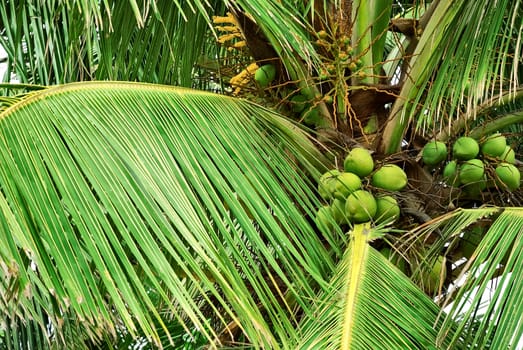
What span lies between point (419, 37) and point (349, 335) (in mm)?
986

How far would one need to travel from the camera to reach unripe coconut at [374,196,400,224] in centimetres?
217

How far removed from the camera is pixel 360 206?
2123mm

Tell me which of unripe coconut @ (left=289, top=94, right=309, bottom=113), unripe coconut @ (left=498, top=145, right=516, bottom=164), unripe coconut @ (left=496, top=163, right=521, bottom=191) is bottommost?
unripe coconut @ (left=496, top=163, right=521, bottom=191)

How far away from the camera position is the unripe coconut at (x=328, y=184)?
7.16 ft

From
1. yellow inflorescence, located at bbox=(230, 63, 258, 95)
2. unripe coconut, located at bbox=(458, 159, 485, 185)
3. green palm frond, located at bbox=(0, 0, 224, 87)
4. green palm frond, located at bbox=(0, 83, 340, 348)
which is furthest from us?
green palm frond, located at bbox=(0, 0, 224, 87)

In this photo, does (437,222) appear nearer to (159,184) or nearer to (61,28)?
(159,184)

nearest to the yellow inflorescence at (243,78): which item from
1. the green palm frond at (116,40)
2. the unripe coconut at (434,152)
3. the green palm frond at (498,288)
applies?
the green palm frond at (116,40)

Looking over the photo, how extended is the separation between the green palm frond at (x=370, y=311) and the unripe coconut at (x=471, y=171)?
35 centimetres

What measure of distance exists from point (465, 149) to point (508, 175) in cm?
13

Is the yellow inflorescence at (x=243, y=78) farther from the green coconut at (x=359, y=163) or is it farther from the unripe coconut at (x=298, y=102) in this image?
the green coconut at (x=359, y=163)

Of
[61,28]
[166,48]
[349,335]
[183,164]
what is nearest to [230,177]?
[183,164]

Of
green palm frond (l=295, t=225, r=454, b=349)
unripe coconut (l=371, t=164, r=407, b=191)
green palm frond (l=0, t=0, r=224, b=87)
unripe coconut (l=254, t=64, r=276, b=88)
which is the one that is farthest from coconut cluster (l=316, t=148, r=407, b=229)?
green palm frond (l=0, t=0, r=224, b=87)

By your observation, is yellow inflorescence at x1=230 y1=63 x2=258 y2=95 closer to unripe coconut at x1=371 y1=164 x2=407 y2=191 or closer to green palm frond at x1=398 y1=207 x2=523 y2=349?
unripe coconut at x1=371 y1=164 x2=407 y2=191

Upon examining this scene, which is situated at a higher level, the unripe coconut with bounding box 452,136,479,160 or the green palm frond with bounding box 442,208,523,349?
the unripe coconut with bounding box 452,136,479,160
